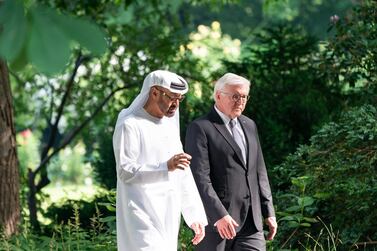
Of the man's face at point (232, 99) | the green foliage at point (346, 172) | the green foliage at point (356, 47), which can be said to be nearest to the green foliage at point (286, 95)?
the green foliage at point (356, 47)

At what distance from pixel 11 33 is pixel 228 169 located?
3.81 m

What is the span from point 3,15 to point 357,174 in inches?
237

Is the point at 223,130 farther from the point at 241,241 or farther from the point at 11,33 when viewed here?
the point at 11,33

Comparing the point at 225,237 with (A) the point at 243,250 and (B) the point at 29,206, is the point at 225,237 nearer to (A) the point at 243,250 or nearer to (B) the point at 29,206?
(A) the point at 243,250

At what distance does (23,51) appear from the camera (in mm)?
1859

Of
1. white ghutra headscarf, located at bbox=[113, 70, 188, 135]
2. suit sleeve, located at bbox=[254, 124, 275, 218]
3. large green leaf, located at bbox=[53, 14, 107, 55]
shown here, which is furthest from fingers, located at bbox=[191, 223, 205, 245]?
large green leaf, located at bbox=[53, 14, 107, 55]

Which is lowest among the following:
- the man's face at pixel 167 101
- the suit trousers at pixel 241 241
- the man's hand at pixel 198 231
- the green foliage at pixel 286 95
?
the suit trousers at pixel 241 241

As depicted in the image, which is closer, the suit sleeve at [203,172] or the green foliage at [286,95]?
the suit sleeve at [203,172]

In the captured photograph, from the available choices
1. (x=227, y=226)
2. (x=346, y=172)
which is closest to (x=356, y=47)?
(x=346, y=172)

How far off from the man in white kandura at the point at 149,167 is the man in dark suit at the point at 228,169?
11.6 inches

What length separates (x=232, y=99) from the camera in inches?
223

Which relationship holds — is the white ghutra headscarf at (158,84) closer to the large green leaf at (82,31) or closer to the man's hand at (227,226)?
the man's hand at (227,226)

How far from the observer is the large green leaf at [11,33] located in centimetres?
185

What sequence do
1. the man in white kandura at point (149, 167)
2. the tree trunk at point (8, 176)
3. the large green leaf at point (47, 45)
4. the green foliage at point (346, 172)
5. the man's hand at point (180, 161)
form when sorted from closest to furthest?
1. the large green leaf at point (47, 45)
2. the man's hand at point (180, 161)
3. the man in white kandura at point (149, 167)
4. the green foliage at point (346, 172)
5. the tree trunk at point (8, 176)
